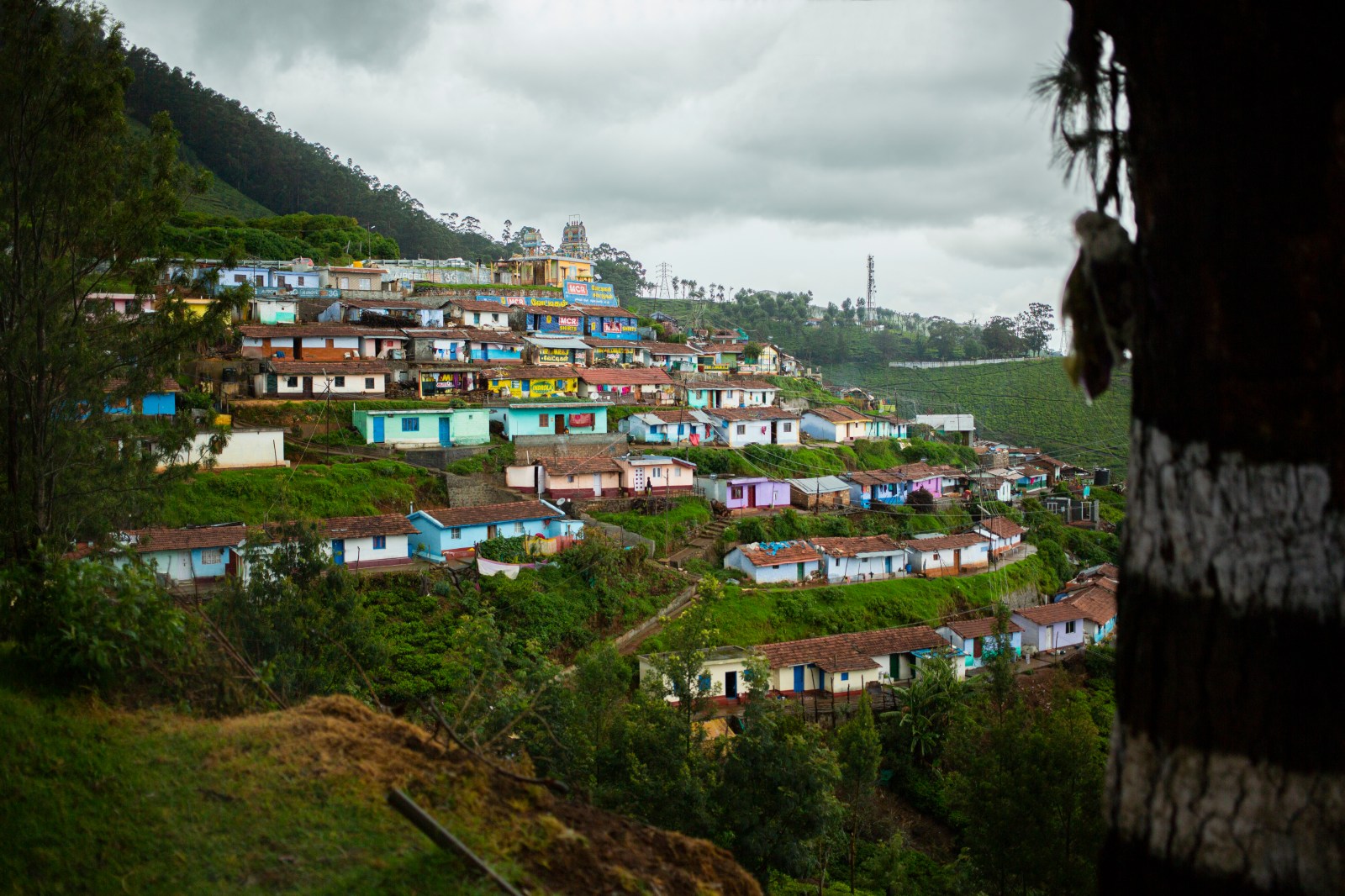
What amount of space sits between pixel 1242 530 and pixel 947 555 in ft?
105

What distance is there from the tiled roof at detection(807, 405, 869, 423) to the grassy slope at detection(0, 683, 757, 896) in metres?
39.2

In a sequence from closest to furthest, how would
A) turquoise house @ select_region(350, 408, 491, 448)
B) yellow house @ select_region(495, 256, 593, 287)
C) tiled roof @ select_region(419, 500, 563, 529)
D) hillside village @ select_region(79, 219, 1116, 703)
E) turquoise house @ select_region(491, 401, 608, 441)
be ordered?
hillside village @ select_region(79, 219, 1116, 703)
tiled roof @ select_region(419, 500, 563, 529)
turquoise house @ select_region(350, 408, 491, 448)
turquoise house @ select_region(491, 401, 608, 441)
yellow house @ select_region(495, 256, 593, 287)

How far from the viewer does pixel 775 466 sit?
36719 mm

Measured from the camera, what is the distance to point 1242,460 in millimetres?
1871

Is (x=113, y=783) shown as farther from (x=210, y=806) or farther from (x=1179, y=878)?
(x=1179, y=878)

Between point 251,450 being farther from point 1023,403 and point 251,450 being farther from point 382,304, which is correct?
point 1023,403

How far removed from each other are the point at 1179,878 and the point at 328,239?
61579mm

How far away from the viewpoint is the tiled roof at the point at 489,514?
1002 inches

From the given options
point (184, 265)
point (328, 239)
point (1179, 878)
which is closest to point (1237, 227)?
point (1179, 878)

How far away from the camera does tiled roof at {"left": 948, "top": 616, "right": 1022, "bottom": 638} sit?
91.0 ft

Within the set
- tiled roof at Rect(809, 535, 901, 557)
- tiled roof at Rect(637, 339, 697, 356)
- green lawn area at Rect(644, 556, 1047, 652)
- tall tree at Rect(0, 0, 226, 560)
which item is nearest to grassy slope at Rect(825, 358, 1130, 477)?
tiled roof at Rect(637, 339, 697, 356)

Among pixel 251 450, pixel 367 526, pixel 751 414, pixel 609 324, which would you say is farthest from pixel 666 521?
pixel 609 324

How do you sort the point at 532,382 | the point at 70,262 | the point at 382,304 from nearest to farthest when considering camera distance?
the point at 70,262 → the point at 532,382 → the point at 382,304

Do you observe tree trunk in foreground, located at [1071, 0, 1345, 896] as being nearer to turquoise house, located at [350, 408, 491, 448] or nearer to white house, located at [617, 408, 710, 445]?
turquoise house, located at [350, 408, 491, 448]
